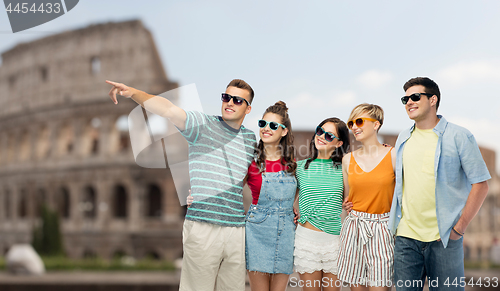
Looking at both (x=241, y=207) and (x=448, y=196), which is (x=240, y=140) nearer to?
(x=241, y=207)

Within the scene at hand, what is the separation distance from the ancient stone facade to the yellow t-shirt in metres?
16.5

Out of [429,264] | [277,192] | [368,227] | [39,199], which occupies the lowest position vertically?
[39,199]

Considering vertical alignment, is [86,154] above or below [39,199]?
above

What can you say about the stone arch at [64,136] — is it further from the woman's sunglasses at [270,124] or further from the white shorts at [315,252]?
the white shorts at [315,252]

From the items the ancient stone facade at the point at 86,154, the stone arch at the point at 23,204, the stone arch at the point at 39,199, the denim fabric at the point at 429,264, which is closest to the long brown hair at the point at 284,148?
the denim fabric at the point at 429,264

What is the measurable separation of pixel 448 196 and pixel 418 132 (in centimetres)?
47

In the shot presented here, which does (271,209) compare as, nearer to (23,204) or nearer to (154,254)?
(154,254)

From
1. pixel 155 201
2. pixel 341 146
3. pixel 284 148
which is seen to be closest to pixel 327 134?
pixel 341 146

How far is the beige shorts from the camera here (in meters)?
2.76

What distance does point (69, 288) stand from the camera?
34.8ft

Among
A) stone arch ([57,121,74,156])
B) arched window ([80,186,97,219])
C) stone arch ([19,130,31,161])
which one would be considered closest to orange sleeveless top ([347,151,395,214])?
arched window ([80,186,97,219])

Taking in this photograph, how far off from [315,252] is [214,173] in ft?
2.87

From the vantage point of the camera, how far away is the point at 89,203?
21344 millimetres

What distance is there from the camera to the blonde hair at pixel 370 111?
291cm
